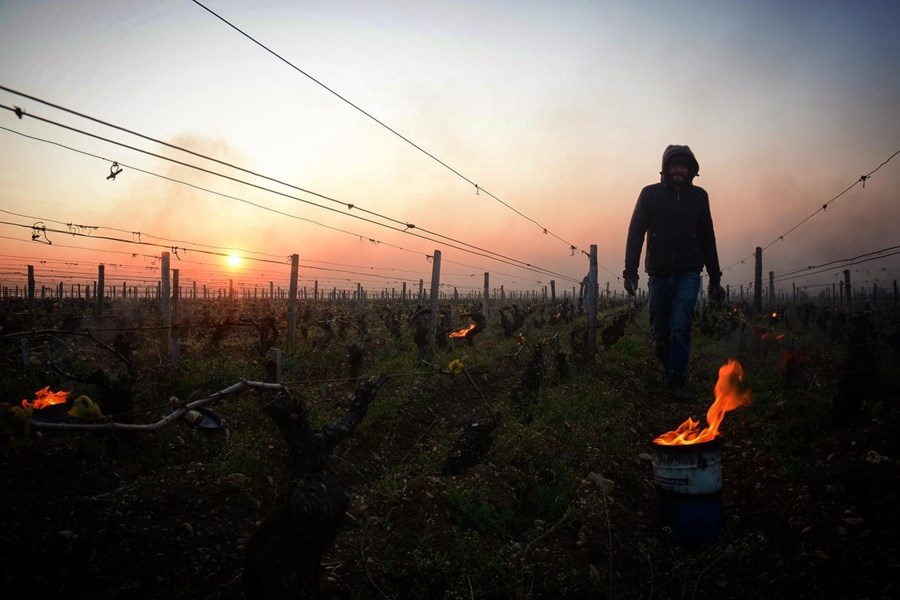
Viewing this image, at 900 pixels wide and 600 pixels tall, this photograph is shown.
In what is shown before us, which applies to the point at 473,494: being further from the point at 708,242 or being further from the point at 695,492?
the point at 708,242

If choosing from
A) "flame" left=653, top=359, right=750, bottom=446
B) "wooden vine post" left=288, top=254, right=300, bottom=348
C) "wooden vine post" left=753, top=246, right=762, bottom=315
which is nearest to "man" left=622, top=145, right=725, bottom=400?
"flame" left=653, top=359, right=750, bottom=446

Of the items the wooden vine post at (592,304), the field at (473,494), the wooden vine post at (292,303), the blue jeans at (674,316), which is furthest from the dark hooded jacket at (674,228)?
the wooden vine post at (292,303)

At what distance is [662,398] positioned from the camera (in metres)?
7.26

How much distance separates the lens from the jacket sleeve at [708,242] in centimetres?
660

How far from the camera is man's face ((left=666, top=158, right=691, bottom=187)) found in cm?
648

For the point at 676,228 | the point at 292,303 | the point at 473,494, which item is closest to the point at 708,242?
the point at 676,228

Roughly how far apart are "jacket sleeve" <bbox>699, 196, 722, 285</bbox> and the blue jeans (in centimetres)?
49

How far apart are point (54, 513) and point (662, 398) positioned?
24.7 ft

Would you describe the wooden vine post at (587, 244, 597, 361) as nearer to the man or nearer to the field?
the field

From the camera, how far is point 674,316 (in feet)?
20.8

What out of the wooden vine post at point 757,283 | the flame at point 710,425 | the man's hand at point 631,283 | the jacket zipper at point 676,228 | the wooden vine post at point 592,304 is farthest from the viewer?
the wooden vine post at point 757,283

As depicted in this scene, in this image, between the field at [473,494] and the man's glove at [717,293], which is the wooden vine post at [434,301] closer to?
the field at [473,494]

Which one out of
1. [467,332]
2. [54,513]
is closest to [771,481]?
[54,513]

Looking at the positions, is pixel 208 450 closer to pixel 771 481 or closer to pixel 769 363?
pixel 771 481
